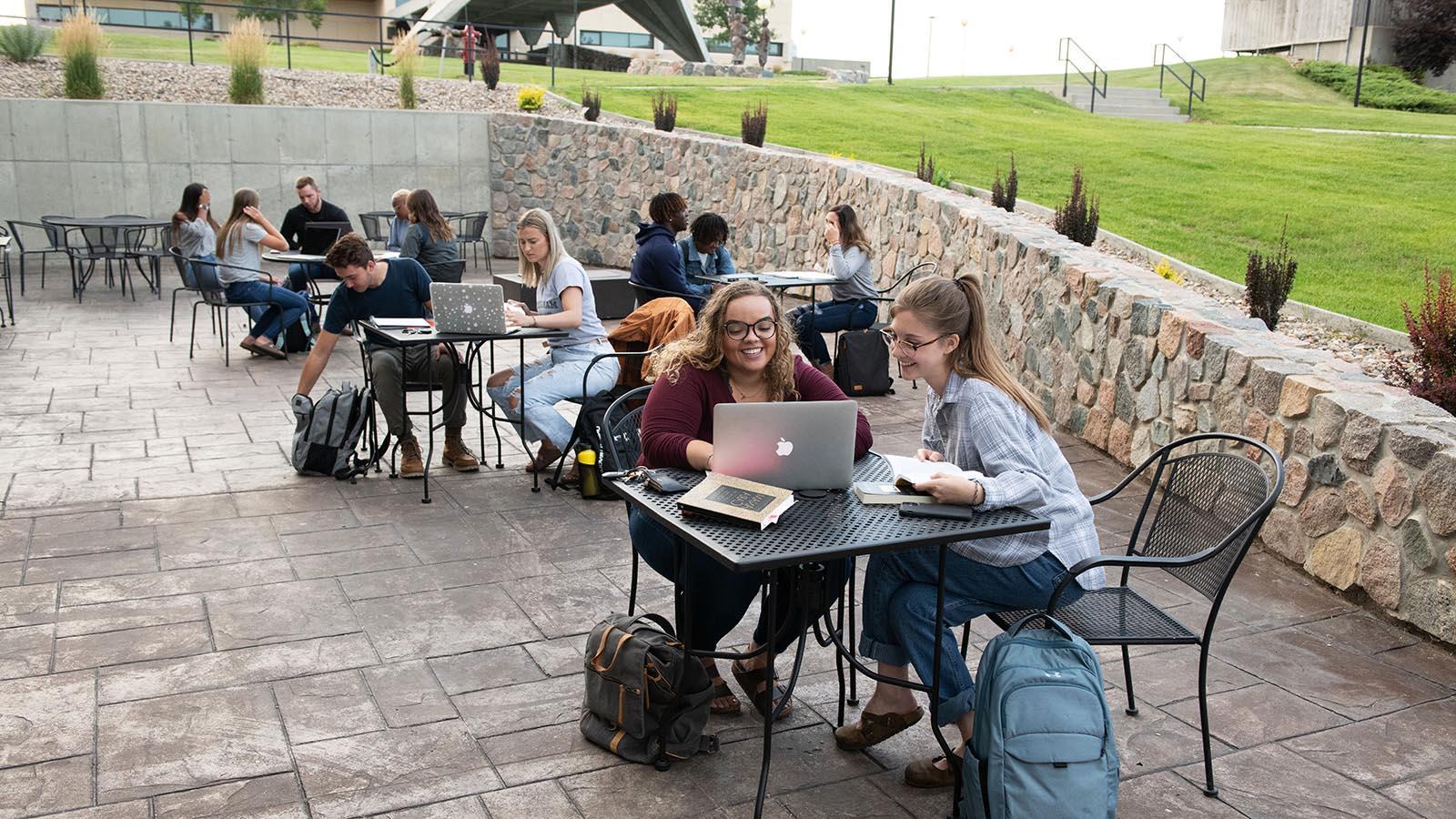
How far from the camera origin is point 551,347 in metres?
6.18

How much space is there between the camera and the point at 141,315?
1077 centimetres

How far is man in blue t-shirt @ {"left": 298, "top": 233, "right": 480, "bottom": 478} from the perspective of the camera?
5969 mm

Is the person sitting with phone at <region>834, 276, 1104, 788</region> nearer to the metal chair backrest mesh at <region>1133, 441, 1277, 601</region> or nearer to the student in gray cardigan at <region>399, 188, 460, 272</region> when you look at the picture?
the metal chair backrest mesh at <region>1133, 441, 1277, 601</region>

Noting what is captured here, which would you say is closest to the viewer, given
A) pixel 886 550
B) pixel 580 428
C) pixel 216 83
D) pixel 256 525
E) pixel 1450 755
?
pixel 886 550

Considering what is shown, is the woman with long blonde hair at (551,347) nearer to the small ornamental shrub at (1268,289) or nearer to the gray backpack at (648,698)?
the gray backpack at (648,698)

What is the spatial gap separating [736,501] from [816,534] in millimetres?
230

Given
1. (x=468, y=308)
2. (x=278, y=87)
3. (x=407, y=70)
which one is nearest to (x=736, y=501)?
(x=468, y=308)

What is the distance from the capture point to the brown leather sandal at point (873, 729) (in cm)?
324

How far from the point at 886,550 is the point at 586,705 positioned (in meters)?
1.14

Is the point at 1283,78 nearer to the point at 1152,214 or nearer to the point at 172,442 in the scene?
the point at 1152,214

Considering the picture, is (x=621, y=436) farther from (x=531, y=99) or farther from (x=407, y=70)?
(x=407, y=70)

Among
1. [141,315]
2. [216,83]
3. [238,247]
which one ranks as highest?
[216,83]

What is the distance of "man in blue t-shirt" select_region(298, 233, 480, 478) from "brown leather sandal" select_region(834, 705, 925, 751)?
3324mm

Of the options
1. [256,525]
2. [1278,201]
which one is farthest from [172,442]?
[1278,201]
